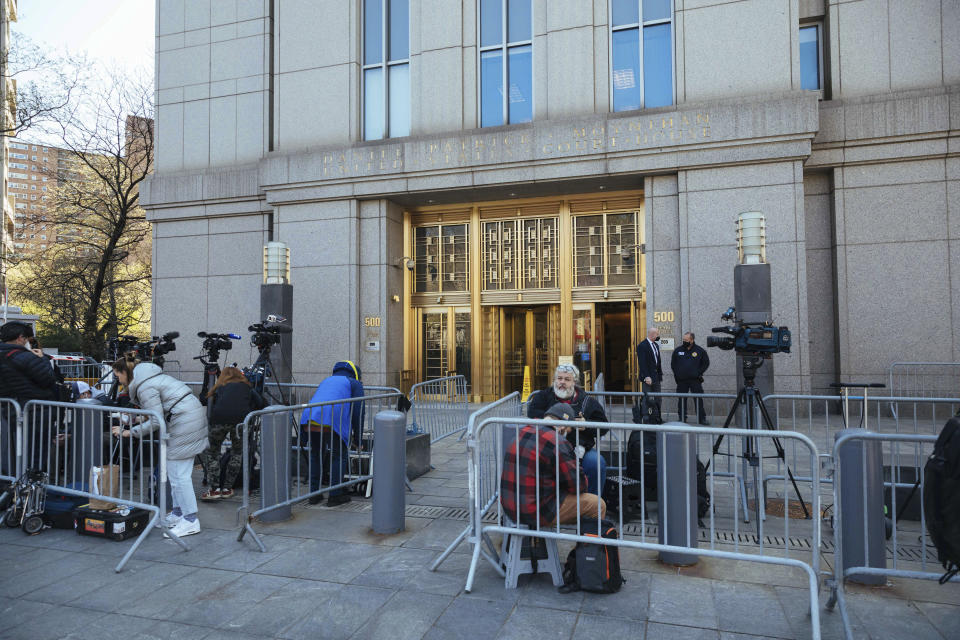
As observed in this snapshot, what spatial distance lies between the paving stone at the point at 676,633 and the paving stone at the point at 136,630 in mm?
2739

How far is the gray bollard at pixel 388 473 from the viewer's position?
212 inches

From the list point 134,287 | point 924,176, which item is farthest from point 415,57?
point 134,287

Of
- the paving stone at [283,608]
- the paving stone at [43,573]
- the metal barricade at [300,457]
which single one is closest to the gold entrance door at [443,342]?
the metal barricade at [300,457]

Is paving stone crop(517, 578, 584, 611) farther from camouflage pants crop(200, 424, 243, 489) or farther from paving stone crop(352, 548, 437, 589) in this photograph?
camouflage pants crop(200, 424, 243, 489)

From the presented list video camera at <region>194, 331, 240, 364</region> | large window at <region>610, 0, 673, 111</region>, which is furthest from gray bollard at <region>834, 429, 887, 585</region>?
large window at <region>610, 0, 673, 111</region>

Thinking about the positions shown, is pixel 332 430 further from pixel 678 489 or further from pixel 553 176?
pixel 553 176

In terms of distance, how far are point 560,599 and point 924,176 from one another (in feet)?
42.3

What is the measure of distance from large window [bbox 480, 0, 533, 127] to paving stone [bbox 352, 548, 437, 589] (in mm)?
11756

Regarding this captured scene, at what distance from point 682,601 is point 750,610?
1.39 feet

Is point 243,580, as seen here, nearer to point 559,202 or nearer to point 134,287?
point 559,202

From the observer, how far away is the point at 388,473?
5.38m

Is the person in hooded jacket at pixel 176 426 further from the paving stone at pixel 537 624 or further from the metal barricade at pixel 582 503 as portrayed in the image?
the paving stone at pixel 537 624

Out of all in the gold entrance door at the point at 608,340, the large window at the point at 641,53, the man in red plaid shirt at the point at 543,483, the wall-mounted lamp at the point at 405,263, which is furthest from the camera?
the wall-mounted lamp at the point at 405,263

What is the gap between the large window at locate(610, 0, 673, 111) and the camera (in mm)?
13445
